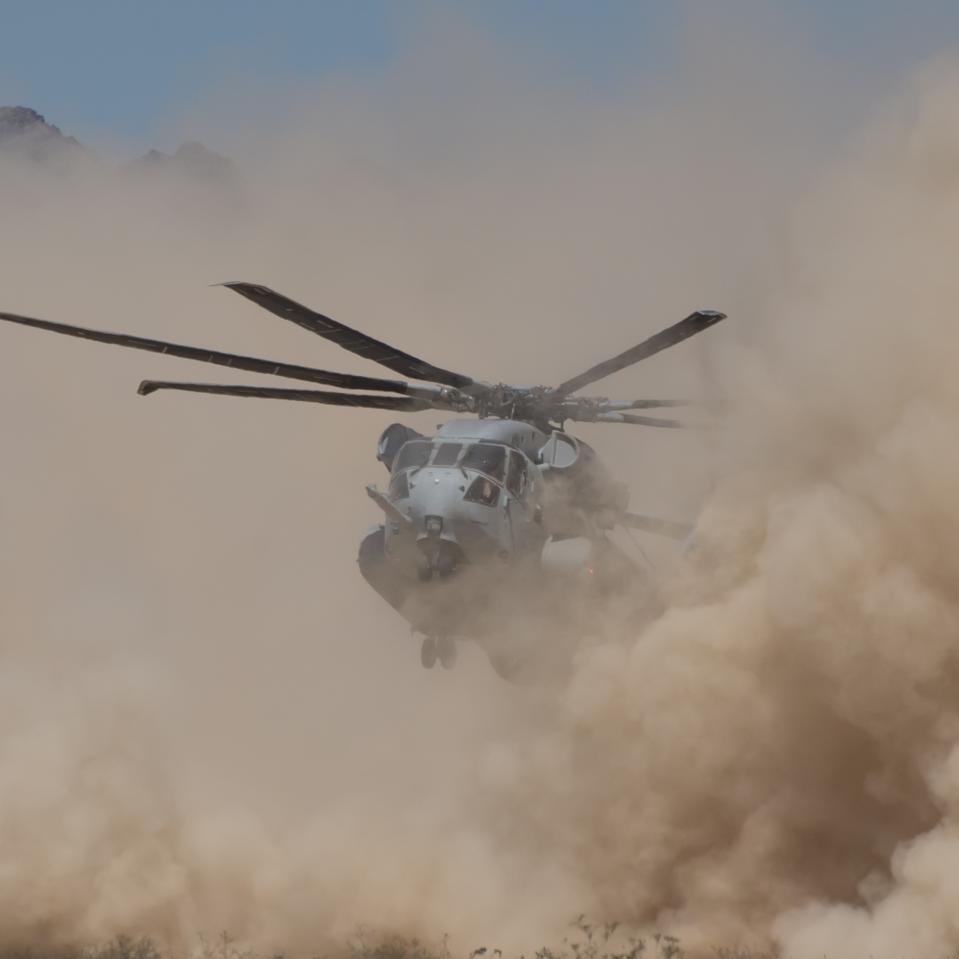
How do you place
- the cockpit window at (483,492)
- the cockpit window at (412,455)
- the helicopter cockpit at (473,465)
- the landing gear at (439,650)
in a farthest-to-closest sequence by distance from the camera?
the cockpit window at (412,455)
the landing gear at (439,650)
the helicopter cockpit at (473,465)
the cockpit window at (483,492)

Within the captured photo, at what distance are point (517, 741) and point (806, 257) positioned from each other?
632cm

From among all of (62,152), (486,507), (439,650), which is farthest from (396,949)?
(62,152)

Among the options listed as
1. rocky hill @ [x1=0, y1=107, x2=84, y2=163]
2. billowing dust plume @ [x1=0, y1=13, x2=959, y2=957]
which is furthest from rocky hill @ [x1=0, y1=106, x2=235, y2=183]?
billowing dust plume @ [x1=0, y1=13, x2=959, y2=957]

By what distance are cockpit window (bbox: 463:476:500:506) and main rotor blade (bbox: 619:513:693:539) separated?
2201 mm

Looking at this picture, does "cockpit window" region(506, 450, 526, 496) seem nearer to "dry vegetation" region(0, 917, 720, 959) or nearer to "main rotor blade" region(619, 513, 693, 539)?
"main rotor blade" region(619, 513, 693, 539)

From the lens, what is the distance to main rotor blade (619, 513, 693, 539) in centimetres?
1811

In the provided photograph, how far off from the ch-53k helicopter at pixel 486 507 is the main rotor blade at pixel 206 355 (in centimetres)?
2

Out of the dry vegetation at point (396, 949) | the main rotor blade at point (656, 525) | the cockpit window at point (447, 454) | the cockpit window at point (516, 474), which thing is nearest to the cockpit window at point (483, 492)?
the cockpit window at point (516, 474)

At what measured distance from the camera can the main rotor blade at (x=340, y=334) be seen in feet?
46.7

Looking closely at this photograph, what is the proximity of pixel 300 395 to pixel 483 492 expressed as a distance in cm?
246

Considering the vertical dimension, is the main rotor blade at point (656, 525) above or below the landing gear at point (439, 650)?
above

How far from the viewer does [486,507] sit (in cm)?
1627

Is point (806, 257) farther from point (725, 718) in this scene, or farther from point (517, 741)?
point (517, 741)

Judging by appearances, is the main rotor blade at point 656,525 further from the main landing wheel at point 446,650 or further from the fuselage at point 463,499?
the main landing wheel at point 446,650
